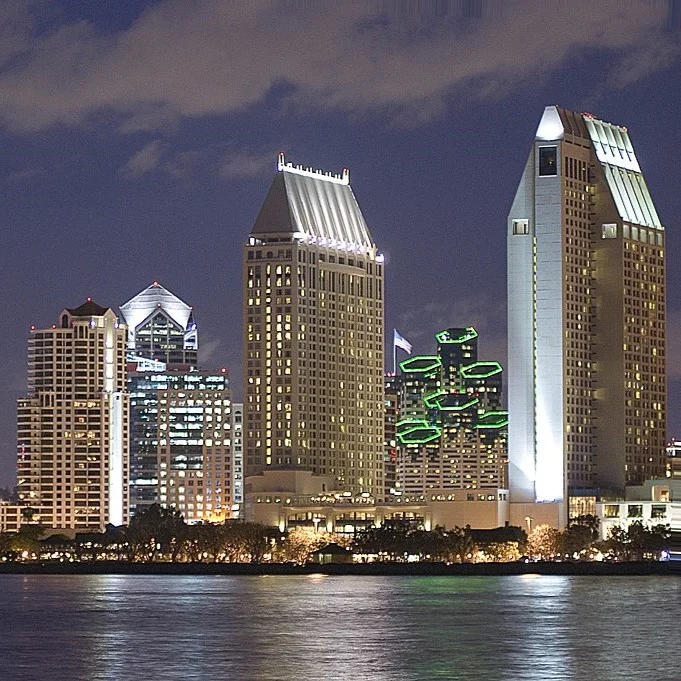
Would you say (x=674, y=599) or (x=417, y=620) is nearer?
(x=417, y=620)

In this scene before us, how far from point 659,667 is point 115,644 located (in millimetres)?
35296

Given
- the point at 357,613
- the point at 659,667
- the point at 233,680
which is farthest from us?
the point at 357,613

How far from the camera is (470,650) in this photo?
134m

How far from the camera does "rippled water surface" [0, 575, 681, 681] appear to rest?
12212 cm

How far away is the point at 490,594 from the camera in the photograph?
199 meters

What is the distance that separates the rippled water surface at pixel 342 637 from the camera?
4808 inches

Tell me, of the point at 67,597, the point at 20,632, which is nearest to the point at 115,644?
the point at 20,632

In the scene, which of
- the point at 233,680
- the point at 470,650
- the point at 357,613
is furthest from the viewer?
the point at 357,613

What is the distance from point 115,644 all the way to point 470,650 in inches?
889

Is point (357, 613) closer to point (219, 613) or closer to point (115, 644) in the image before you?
point (219, 613)

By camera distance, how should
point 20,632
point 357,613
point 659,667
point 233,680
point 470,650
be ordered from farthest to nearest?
point 357,613 < point 20,632 < point 470,650 < point 659,667 < point 233,680

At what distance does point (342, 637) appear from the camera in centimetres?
14388

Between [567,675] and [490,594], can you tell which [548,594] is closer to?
[490,594]

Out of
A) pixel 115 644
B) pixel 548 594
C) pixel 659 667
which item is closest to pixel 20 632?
pixel 115 644
